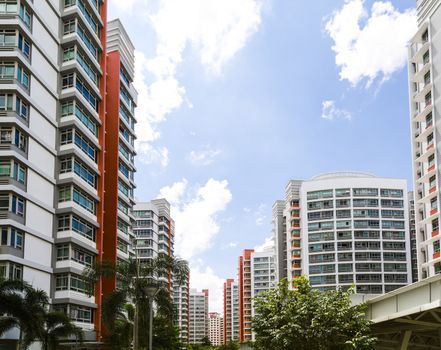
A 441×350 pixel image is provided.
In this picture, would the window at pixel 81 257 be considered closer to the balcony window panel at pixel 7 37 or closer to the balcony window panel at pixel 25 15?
the balcony window panel at pixel 7 37

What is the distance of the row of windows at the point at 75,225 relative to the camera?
49844mm

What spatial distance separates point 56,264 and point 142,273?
44.5ft

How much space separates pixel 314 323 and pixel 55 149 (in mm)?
31065

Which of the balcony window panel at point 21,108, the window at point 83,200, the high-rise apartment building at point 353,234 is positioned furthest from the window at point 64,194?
the high-rise apartment building at point 353,234

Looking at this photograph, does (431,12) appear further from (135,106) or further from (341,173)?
(341,173)

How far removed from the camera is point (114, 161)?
64.3 m

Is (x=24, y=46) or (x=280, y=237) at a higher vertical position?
(x=24, y=46)

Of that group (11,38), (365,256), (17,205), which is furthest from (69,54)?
(365,256)

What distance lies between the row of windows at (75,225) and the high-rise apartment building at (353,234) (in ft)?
208

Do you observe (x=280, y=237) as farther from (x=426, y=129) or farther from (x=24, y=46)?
(x=24, y=46)

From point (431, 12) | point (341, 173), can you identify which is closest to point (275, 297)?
point (431, 12)

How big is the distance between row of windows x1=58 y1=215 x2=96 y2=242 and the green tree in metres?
25.2

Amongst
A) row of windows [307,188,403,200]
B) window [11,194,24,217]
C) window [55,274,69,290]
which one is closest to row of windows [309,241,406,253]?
row of windows [307,188,403,200]

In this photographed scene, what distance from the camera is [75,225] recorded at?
50781 millimetres
